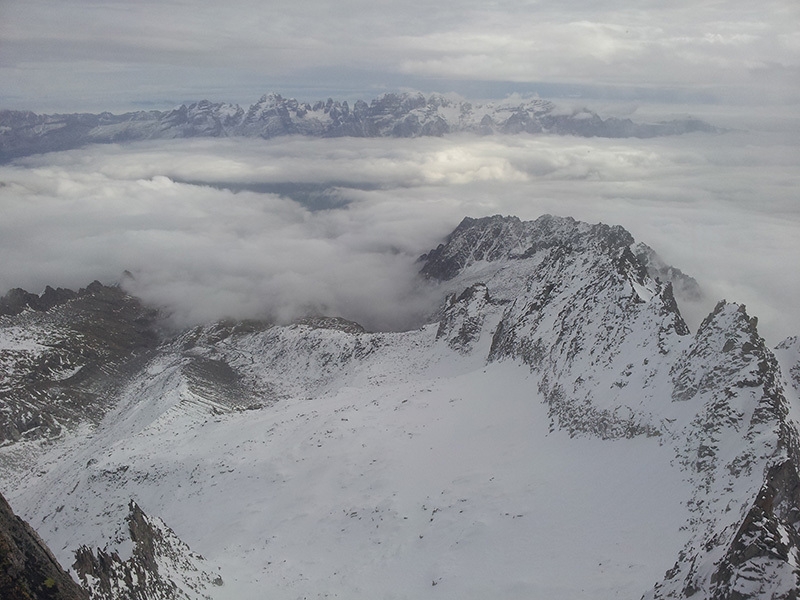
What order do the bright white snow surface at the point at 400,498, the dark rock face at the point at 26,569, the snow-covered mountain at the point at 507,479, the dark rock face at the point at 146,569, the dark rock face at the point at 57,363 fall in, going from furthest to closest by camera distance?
the dark rock face at the point at 57,363 < the bright white snow surface at the point at 400,498 < the snow-covered mountain at the point at 507,479 < the dark rock face at the point at 146,569 < the dark rock face at the point at 26,569

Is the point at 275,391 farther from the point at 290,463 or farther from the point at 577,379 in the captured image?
the point at 577,379

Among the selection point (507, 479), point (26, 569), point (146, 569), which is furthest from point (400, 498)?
point (26, 569)

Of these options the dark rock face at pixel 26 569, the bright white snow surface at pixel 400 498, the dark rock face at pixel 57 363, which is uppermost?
the dark rock face at pixel 26 569

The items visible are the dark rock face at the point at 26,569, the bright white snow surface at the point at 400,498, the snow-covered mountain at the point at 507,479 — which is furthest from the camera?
the bright white snow surface at the point at 400,498

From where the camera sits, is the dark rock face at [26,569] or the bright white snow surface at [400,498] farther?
the bright white snow surface at [400,498]

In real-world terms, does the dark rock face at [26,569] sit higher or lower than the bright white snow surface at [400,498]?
higher

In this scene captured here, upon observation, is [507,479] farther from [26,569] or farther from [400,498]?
[26,569]

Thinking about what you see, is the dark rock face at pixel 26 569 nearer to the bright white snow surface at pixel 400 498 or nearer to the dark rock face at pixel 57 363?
the bright white snow surface at pixel 400 498

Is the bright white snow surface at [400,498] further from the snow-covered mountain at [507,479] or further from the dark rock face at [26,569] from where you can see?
the dark rock face at [26,569]

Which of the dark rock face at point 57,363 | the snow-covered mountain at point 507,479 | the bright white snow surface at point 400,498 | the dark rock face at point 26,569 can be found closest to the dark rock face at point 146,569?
the snow-covered mountain at point 507,479
